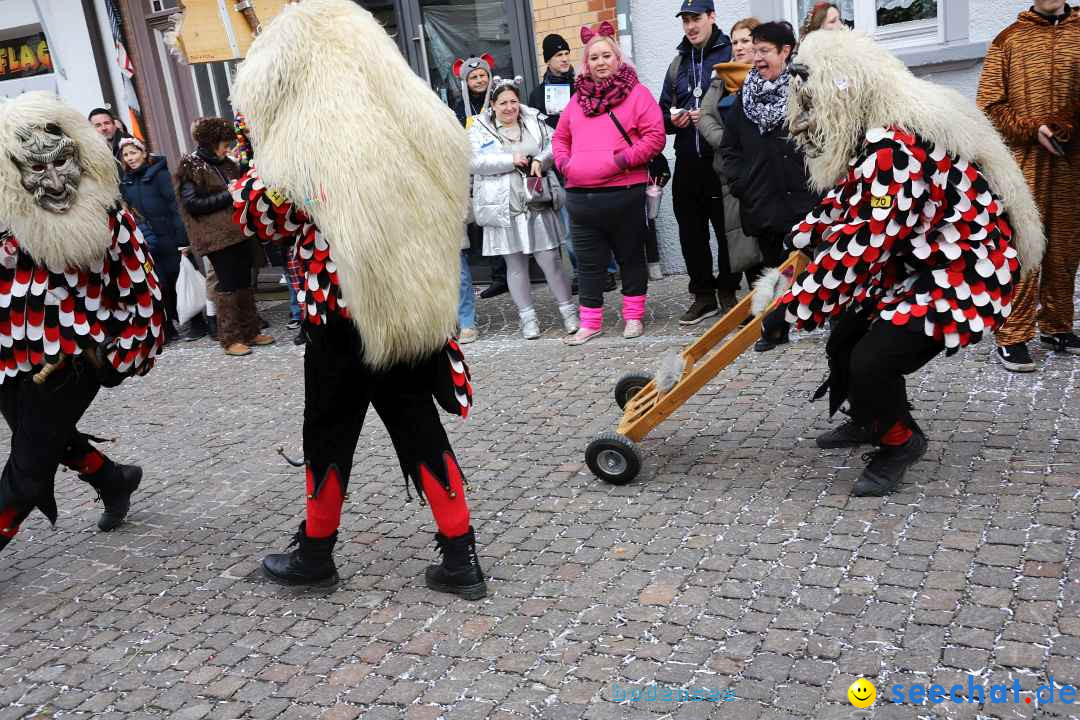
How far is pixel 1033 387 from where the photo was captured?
556 centimetres

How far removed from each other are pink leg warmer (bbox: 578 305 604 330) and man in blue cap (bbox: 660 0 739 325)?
0.61 meters

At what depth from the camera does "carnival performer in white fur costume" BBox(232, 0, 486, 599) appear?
348 cm

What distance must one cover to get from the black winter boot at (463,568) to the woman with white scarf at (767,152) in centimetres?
323

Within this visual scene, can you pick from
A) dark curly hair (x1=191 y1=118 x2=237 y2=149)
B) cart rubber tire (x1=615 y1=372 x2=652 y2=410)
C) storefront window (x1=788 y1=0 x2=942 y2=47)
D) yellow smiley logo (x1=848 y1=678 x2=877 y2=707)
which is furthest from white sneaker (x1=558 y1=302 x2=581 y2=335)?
yellow smiley logo (x1=848 y1=678 x2=877 y2=707)

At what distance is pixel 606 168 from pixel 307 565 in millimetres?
3992

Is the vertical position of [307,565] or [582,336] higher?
[307,565]

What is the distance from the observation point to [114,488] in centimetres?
527

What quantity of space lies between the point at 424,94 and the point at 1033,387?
3736 millimetres

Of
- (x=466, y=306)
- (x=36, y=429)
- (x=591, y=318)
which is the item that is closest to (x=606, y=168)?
(x=591, y=318)

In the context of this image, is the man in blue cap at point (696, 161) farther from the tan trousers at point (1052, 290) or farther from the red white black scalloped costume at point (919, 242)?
the red white black scalloped costume at point (919, 242)

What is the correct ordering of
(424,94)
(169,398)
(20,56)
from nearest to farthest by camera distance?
(424,94) → (169,398) → (20,56)

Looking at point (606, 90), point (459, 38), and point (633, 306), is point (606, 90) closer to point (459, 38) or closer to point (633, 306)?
point (633, 306)

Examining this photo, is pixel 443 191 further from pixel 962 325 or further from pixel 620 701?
pixel 962 325

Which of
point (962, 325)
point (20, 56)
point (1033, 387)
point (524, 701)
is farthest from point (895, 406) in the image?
point (20, 56)
